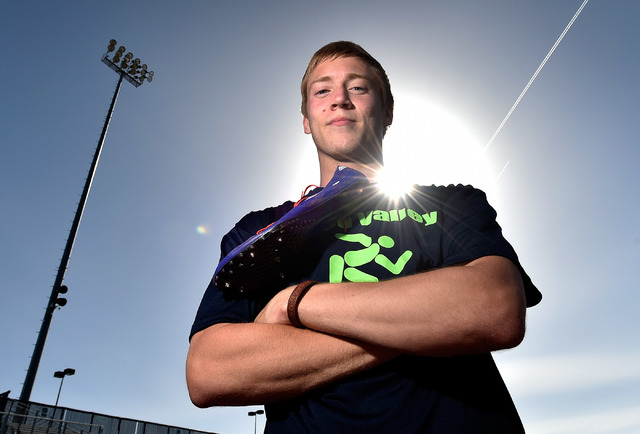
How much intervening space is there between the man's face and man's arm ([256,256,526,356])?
1.20m

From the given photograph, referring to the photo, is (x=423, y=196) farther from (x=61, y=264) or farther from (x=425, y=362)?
(x=61, y=264)

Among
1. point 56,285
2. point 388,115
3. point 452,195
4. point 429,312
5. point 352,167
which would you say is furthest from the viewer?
point 56,285

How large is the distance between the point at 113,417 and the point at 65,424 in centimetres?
215

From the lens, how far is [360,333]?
1.31 m

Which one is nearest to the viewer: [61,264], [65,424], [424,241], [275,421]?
[275,421]

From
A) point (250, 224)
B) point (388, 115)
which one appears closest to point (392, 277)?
point (250, 224)

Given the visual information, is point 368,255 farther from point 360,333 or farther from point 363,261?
point 360,333

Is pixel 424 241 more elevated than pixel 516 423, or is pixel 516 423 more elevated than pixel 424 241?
pixel 424 241

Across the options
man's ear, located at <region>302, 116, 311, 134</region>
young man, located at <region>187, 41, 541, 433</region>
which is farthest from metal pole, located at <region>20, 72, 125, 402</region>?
young man, located at <region>187, 41, 541, 433</region>

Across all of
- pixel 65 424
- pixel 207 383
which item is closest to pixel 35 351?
pixel 65 424

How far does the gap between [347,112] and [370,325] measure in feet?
4.83

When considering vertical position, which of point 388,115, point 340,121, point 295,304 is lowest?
point 295,304

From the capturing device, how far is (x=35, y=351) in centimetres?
1467

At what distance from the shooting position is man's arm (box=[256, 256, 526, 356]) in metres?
1.28
